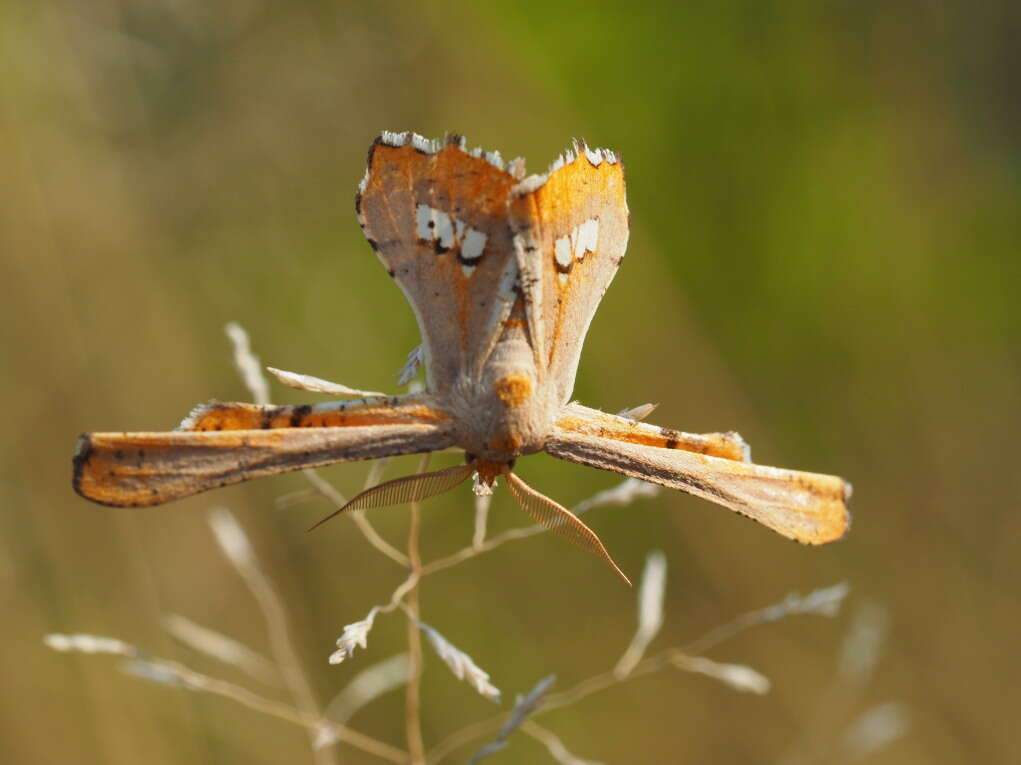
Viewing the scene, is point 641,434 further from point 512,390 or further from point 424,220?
point 424,220

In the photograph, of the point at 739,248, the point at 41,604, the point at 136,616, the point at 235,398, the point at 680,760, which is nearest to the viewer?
the point at 41,604

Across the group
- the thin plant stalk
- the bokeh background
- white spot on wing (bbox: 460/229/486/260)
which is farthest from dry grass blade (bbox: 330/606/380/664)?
the bokeh background

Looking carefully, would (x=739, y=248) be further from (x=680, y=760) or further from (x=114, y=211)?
(x=114, y=211)

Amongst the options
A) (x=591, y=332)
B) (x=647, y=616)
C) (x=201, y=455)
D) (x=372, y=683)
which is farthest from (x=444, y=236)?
(x=591, y=332)

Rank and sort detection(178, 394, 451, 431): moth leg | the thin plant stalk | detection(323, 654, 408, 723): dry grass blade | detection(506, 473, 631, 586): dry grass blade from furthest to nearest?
detection(323, 654, 408, 723): dry grass blade, the thin plant stalk, detection(506, 473, 631, 586): dry grass blade, detection(178, 394, 451, 431): moth leg

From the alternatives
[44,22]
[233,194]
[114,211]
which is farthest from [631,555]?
[44,22]

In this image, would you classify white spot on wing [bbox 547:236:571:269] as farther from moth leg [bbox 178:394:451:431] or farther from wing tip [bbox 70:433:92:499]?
wing tip [bbox 70:433:92:499]
